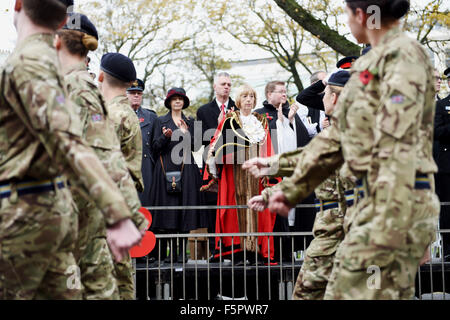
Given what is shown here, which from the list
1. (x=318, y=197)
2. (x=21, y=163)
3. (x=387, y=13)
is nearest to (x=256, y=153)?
(x=318, y=197)

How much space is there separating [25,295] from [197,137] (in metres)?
6.16

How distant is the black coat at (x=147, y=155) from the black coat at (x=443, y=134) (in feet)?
13.4

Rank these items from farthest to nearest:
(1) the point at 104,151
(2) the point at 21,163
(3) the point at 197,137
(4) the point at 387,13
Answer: (3) the point at 197,137 < (1) the point at 104,151 < (4) the point at 387,13 < (2) the point at 21,163

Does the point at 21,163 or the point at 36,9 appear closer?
the point at 21,163

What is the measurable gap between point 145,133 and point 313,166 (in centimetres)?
655

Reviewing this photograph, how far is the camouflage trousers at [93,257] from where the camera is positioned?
4172 mm

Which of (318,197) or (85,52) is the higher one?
(85,52)

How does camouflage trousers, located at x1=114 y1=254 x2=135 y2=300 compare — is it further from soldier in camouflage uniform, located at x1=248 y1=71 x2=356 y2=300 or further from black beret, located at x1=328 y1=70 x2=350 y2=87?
black beret, located at x1=328 y1=70 x2=350 y2=87

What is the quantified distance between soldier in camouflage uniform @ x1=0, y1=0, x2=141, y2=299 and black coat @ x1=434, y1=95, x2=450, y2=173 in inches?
262

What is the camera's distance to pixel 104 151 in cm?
403

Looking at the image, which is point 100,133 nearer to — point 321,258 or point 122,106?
point 122,106

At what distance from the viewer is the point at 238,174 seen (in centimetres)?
867

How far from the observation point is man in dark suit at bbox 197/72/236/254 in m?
9.10

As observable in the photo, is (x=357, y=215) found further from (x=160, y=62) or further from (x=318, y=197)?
(x=160, y=62)
